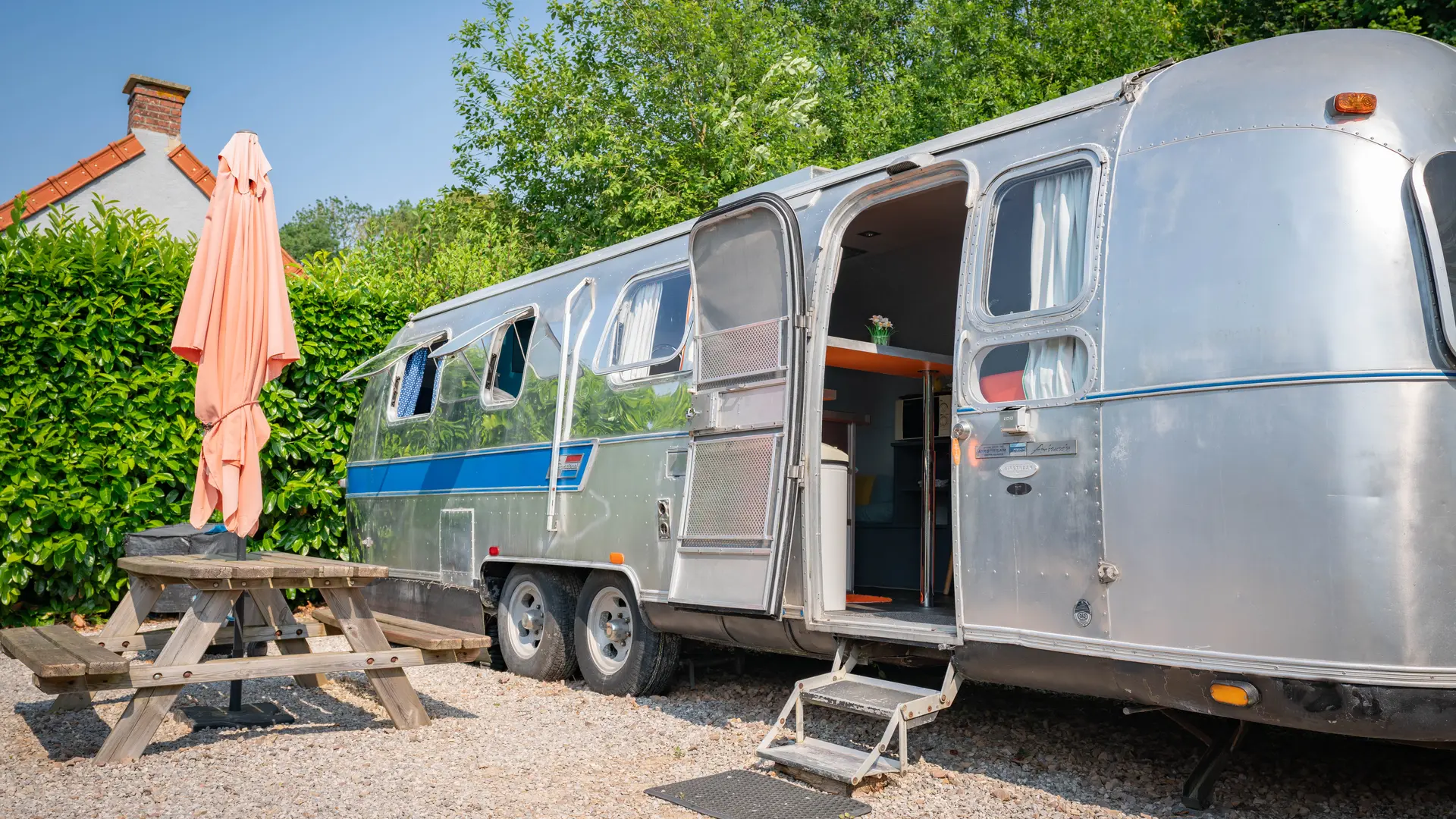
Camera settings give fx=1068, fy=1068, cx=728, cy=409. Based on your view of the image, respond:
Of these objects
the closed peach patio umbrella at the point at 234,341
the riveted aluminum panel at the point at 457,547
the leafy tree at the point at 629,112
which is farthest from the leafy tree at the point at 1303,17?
the closed peach patio umbrella at the point at 234,341

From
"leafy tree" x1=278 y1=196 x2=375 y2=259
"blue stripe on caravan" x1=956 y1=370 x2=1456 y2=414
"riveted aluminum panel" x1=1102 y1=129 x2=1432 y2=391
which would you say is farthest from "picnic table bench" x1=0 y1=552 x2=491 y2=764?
"leafy tree" x1=278 y1=196 x2=375 y2=259

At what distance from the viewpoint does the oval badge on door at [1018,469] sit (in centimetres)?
435

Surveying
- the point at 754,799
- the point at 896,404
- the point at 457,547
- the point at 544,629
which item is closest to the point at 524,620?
the point at 544,629

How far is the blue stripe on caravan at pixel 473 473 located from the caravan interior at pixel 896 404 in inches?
66.8

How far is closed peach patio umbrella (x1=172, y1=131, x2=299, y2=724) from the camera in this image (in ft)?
18.8

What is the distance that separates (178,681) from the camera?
5.08m

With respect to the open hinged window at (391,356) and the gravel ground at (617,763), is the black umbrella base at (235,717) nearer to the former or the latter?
the gravel ground at (617,763)

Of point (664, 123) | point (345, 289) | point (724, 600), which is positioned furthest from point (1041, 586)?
point (664, 123)

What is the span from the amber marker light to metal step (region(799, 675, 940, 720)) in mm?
1247

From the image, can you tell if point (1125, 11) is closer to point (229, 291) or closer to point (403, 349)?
point (403, 349)

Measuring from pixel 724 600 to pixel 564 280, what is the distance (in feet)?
9.96

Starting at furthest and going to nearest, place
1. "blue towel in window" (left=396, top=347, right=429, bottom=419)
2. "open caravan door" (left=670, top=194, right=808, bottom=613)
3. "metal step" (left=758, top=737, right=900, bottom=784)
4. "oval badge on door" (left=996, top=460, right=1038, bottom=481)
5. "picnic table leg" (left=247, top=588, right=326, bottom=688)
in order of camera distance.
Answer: "blue towel in window" (left=396, top=347, right=429, bottom=419), "picnic table leg" (left=247, top=588, right=326, bottom=688), "open caravan door" (left=670, top=194, right=808, bottom=613), "metal step" (left=758, top=737, right=900, bottom=784), "oval badge on door" (left=996, top=460, right=1038, bottom=481)

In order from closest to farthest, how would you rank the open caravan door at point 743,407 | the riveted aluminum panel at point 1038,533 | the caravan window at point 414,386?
the riveted aluminum panel at point 1038,533
the open caravan door at point 743,407
the caravan window at point 414,386

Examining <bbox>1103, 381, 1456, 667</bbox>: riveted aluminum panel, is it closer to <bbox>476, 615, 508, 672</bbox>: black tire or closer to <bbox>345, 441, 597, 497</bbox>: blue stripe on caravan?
<bbox>345, 441, 597, 497</bbox>: blue stripe on caravan
